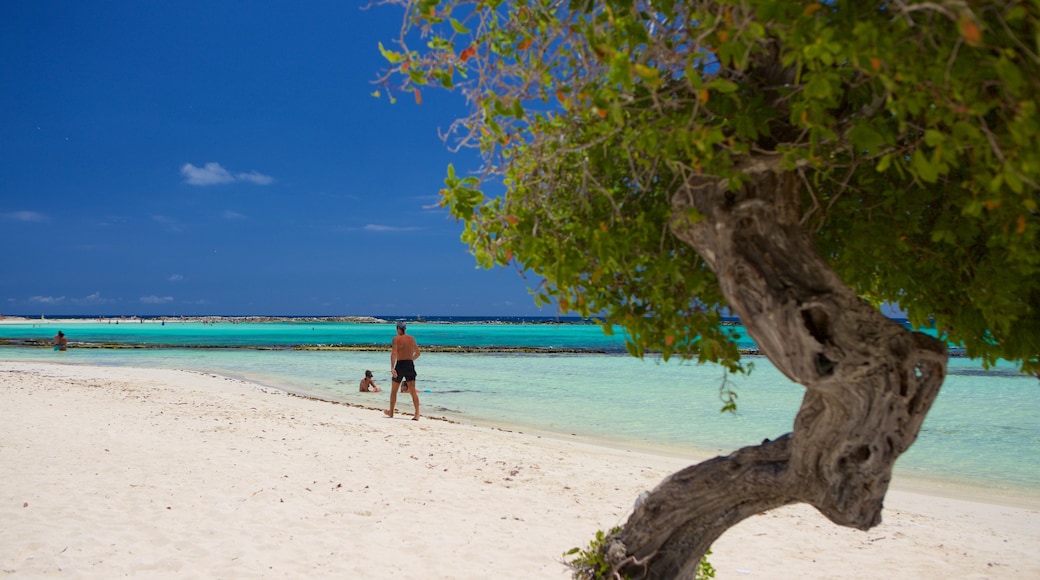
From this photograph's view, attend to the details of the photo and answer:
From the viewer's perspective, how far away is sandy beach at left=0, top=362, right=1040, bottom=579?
234 inches

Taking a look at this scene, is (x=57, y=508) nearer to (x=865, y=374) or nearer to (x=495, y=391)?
(x=865, y=374)

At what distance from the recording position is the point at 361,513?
7316 millimetres

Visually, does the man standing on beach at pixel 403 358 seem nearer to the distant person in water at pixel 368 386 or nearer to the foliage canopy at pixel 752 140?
the distant person in water at pixel 368 386

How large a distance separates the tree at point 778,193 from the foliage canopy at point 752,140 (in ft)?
0.04

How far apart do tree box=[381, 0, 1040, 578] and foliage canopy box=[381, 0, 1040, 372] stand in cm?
1

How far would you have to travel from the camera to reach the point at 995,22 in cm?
213

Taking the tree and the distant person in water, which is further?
the distant person in water

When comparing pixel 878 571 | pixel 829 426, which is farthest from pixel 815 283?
pixel 878 571

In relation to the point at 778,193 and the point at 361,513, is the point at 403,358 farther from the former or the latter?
the point at 778,193

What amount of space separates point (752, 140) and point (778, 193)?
0.30 meters

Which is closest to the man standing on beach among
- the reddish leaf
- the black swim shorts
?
the black swim shorts

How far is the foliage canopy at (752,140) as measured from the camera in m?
1.96

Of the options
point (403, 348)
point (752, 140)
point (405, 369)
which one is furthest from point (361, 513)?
point (405, 369)

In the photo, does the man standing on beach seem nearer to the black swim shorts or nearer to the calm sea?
the black swim shorts
